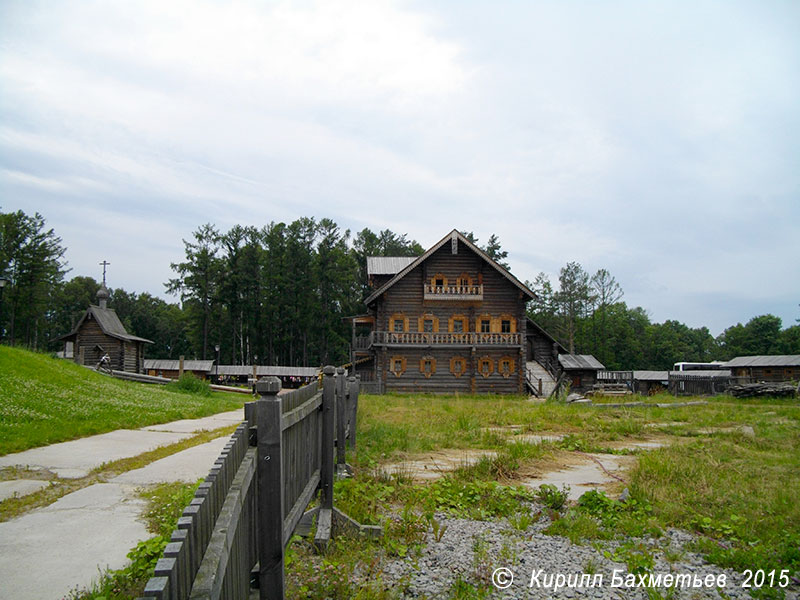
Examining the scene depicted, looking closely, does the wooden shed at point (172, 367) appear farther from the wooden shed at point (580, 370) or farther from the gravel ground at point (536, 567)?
the gravel ground at point (536, 567)

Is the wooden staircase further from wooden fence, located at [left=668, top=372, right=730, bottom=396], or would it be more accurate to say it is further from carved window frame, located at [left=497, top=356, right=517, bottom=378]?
wooden fence, located at [left=668, top=372, right=730, bottom=396]

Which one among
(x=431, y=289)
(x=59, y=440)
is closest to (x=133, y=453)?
(x=59, y=440)

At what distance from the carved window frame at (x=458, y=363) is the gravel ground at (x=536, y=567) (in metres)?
29.3

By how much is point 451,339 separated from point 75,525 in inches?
1185

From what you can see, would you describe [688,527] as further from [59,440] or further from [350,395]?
[59,440]

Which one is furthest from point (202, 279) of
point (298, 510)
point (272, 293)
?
point (298, 510)

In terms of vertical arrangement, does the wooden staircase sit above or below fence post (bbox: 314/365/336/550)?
below

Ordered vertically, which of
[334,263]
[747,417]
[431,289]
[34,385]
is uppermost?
[334,263]

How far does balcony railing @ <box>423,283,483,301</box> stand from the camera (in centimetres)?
3416

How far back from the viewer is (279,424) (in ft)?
9.80

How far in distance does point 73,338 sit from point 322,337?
27.0m
